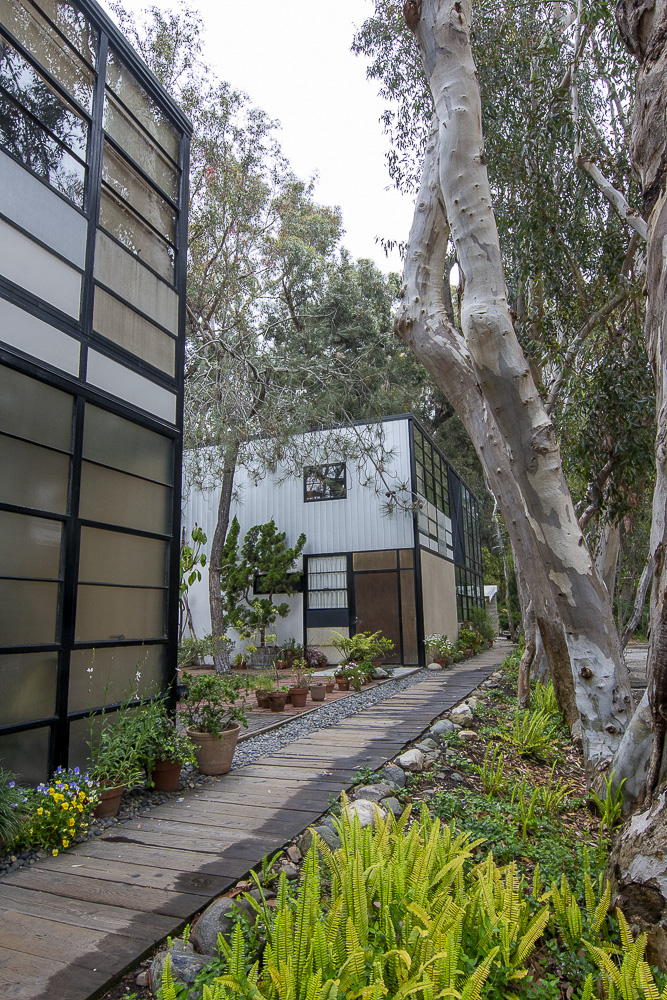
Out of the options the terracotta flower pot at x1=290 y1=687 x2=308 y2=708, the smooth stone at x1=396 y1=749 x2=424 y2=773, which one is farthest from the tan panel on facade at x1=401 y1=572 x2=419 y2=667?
the smooth stone at x1=396 y1=749 x2=424 y2=773

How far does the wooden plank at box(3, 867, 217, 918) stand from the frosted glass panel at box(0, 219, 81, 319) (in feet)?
10.1

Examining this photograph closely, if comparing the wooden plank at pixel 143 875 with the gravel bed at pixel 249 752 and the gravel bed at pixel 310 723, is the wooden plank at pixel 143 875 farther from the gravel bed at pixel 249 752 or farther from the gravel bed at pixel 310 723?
the gravel bed at pixel 310 723

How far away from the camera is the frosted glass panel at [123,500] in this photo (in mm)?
3922

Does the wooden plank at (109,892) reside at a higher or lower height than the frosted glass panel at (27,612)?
lower

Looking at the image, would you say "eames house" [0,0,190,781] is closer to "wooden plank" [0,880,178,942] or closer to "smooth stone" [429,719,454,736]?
"wooden plank" [0,880,178,942]

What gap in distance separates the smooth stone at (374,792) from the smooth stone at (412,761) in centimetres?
49

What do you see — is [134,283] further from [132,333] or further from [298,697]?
[298,697]

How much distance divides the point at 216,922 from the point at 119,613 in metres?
2.31

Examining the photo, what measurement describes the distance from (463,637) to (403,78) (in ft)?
39.1

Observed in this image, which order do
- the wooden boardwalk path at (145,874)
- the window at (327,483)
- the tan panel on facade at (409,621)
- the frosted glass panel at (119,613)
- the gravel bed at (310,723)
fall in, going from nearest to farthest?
1. the wooden boardwalk path at (145,874)
2. the frosted glass panel at (119,613)
3. the gravel bed at (310,723)
4. the tan panel on facade at (409,621)
5. the window at (327,483)

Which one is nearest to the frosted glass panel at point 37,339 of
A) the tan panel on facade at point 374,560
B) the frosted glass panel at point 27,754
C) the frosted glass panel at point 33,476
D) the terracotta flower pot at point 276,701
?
the frosted glass panel at point 33,476

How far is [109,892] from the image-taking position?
2.54 meters

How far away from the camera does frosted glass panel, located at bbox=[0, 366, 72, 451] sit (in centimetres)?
335

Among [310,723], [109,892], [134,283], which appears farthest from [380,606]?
[109,892]
